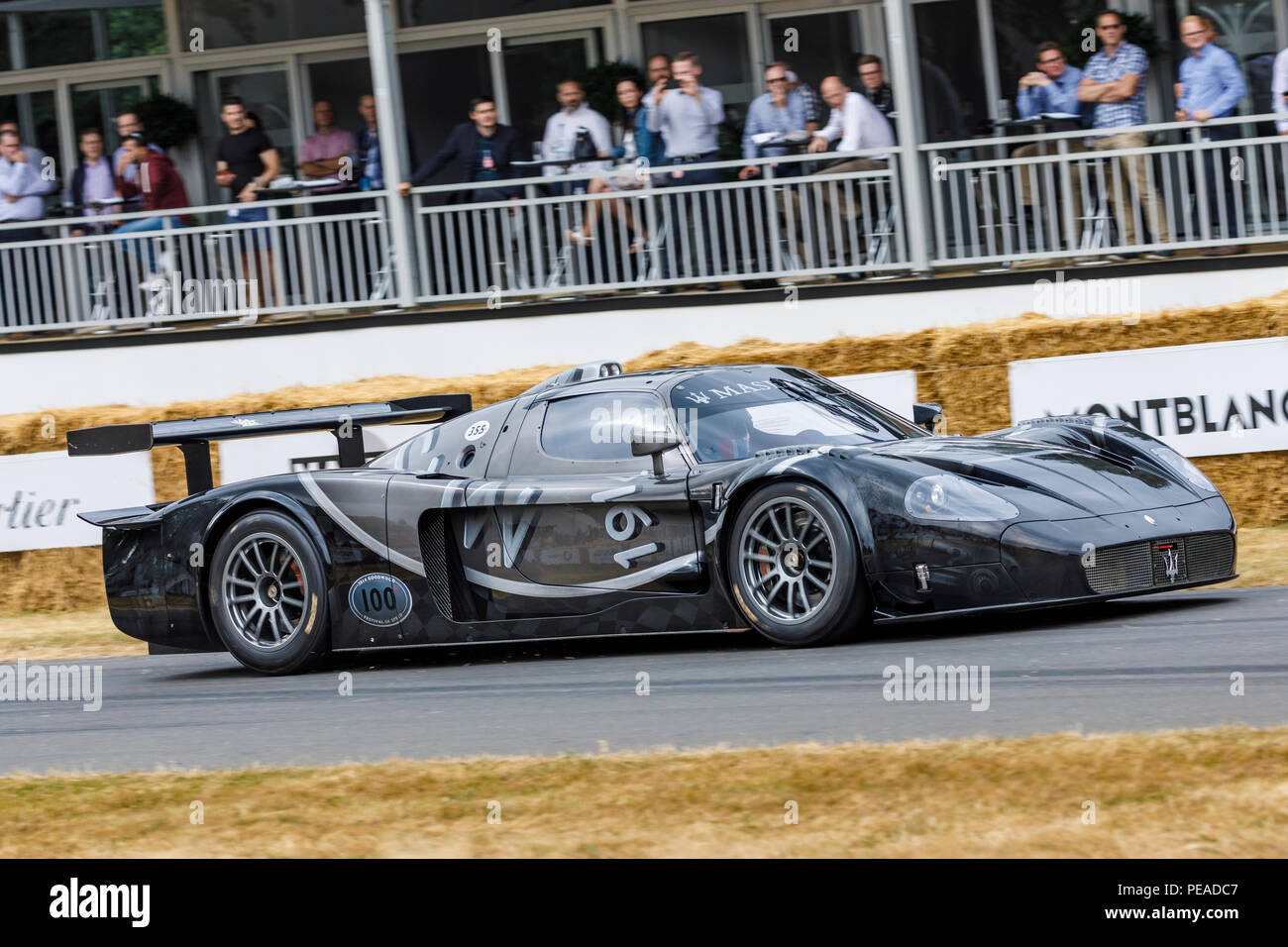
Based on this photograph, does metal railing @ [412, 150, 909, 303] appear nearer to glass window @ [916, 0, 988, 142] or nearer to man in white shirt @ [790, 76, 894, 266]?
man in white shirt @ [790, 76, 894, 266]

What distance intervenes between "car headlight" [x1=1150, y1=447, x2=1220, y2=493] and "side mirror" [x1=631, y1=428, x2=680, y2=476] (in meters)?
2.20

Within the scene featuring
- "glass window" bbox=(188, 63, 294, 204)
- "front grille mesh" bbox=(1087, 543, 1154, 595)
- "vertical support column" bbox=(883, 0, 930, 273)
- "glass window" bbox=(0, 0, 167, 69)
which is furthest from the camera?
"glass window" bbox=(0, 0, 167, 69)

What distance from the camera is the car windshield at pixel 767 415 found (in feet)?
26.1

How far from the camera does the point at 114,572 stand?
30.1 feet

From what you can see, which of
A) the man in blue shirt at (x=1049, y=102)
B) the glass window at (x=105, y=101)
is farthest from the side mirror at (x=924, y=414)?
the glass window at (x=105, y=101)

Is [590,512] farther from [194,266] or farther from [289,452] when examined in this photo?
[194,266]

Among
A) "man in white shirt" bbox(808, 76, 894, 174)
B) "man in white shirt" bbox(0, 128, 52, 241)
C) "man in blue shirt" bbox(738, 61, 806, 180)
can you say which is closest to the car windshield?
"man in white shirt" bbox(808, 76, 894, 174)

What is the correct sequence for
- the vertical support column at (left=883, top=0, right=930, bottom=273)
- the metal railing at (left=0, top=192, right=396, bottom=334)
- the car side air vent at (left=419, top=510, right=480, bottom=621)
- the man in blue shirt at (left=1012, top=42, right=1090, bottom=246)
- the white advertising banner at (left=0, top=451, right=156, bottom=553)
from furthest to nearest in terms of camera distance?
the metal railing at (left=0, top=192, right=396, bottom=334) → the man in blue shirt at (left=1012, top=42, right=1090, bottom=246) → the vertical support column at (left=883, top=0, right=930, bottom=273) → the white advertising banner at (left=0, top=451, right=156, bottom=553) → the car side air vent at (left=419, top=510, right=480, bottom=621)

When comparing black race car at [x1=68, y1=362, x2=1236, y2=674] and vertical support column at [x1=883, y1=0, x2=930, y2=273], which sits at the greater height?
vertical support column at [x1=883, y1=0, x2=930, y2=273]

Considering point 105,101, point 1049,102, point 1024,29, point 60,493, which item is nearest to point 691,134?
point 1049,102

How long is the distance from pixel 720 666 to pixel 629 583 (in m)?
0.71

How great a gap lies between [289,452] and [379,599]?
3910 millimetres

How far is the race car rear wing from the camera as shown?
30.1ft

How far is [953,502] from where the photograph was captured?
282 inches
